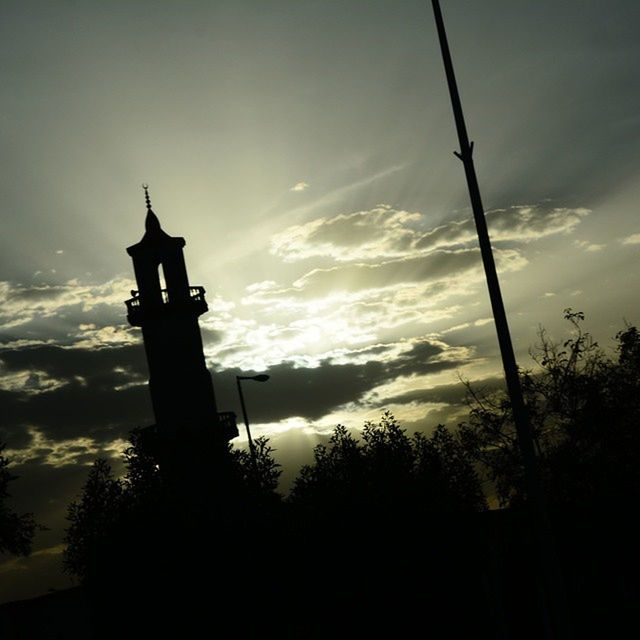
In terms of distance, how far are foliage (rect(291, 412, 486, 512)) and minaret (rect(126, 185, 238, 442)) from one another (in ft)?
20.3

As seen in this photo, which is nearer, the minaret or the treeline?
the treeline

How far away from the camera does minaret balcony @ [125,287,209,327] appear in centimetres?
4281

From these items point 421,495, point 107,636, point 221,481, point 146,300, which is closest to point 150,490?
point 221,481

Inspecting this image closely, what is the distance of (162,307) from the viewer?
42.8 m

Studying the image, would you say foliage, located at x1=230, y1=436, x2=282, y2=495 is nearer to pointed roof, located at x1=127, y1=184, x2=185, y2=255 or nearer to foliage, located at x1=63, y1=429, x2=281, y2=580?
foliage, located at x1=63, y1=429, x2=281, y2=580

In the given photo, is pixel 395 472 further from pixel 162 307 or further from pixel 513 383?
pixel 513 383

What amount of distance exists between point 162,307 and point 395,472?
573 inches

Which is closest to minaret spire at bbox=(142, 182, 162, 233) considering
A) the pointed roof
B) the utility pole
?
the pointed roof

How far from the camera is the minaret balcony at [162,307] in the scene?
140ft

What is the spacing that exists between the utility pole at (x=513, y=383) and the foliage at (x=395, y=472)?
1848 cm

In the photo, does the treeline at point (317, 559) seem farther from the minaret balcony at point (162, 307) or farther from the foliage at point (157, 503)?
the minaret balcony at point (162, 307)

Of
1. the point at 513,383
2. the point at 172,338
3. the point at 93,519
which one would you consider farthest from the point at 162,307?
the point at 513,383

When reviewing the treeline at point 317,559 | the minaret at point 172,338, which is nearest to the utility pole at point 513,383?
the treeline at point 317,559

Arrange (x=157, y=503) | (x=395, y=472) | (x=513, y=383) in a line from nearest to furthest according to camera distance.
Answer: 1. (x=513, y=383)
2. (x=157, y=503)
3. (x=395, y=472)
